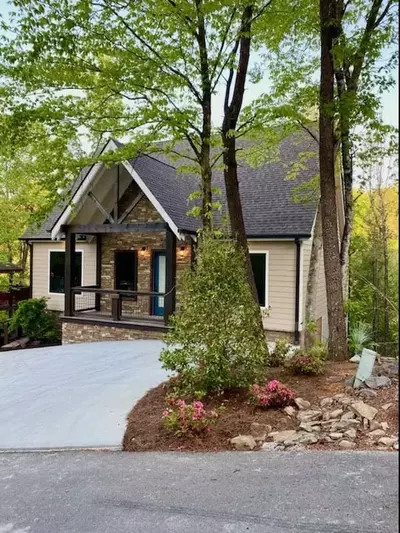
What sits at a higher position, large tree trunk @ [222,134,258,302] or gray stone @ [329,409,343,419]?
large tree trunk @ [222,134,258,302]

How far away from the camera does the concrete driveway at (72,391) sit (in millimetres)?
5215

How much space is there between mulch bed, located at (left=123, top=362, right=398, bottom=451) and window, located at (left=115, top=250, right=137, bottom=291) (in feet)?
25.9

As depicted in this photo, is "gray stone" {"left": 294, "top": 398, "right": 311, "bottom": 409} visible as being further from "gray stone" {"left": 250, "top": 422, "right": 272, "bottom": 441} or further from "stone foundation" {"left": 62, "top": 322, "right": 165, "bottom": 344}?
"stone foundation" {"left": 62, "top": 322, "right": 165, "bottom": 344}

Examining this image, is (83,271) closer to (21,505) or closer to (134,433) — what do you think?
(134,433)

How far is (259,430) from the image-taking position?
16.1 ft

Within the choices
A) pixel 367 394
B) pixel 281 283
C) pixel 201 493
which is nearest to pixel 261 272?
pixel 281 283

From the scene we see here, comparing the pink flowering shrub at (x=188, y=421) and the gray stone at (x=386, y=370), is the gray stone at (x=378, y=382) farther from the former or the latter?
the pink flowering shrub at (x=188, y=421)

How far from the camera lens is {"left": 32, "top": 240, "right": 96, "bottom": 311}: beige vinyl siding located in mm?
14914

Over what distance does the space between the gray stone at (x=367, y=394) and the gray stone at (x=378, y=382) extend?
0.15 m

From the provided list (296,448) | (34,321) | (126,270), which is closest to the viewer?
(296,448)

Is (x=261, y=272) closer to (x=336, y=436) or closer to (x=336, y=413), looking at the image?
(x=336, y=413)

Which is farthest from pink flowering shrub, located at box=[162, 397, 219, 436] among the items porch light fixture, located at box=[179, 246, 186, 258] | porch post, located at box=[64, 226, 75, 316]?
porch post, located at box=[64, 226, 75, 316]

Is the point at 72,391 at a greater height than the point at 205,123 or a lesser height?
lesser

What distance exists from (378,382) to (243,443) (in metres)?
2.32
